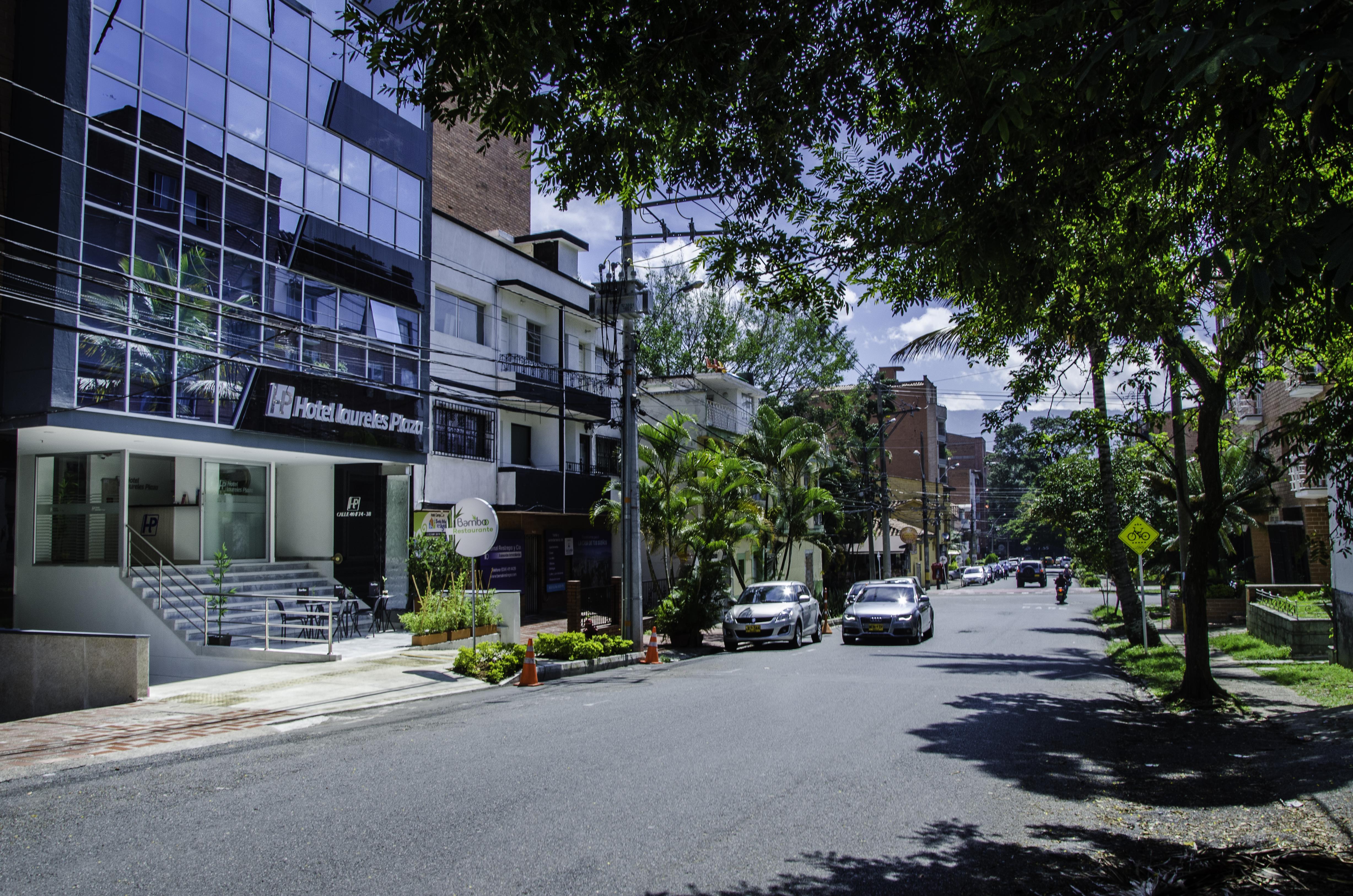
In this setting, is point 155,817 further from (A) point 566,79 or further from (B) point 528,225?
(B) point 528,225

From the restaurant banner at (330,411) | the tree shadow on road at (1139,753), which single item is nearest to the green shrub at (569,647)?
the restaurant banner at (330,411)

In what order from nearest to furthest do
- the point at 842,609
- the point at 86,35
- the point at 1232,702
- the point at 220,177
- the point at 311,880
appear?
the point at 311,880 → the point at 1232,702 → the point at 86,35 → the point at 220,177 → the point at 842,609

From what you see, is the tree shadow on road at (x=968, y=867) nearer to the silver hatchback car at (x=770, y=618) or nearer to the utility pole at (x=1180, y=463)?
the utility pole at (x=1180, y=463)

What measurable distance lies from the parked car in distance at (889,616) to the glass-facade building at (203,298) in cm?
1121

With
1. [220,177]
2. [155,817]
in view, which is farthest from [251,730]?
[220,177]

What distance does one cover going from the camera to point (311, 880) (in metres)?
5.28

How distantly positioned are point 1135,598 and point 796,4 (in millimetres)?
18614

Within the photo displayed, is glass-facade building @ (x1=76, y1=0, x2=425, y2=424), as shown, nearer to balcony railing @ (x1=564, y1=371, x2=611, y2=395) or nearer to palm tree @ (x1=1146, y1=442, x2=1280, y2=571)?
balcony railing @ (x1=564, y1=371, x2=611, y2=395)

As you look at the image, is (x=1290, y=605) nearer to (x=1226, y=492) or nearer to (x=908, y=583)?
(x=908, y=583)

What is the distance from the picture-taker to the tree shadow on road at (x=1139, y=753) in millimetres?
7738

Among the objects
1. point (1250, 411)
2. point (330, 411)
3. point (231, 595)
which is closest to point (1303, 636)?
point (1250, 411)

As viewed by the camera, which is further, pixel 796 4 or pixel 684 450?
pixel 684 450

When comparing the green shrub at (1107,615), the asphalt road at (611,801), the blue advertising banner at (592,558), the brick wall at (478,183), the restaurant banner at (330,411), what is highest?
the brick wall at (478,183)

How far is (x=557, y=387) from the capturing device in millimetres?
26344
